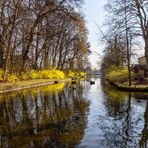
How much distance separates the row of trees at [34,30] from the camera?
3594cm

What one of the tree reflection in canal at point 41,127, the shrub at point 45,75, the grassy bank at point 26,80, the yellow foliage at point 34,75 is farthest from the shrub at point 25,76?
the tree reflection in canal at point 41,127

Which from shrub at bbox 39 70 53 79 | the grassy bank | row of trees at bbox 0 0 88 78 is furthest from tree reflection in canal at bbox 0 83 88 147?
shrub at bbox 39 70 53 79

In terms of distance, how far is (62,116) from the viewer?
52.9ft

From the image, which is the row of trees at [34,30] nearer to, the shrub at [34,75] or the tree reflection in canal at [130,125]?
the shrub at [34,75]

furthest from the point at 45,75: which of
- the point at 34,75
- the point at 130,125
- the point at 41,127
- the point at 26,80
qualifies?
the point at 130,125

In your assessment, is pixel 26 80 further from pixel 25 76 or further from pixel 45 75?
pixel 45 75

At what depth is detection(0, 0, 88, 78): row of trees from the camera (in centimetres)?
3594

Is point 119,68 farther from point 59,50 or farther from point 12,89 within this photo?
point 12,89

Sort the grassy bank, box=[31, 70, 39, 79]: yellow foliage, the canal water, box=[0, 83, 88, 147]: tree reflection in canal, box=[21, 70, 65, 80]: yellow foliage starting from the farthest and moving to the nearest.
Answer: box=[31, 70, 39, 79]: yellow foliage
box=[21, 70, 65, 80]: yellow foliage
the grassy bank
box=[0, 83, 88, 147]: tree reflection in canal
the canal water

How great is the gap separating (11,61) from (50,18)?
9.01 m

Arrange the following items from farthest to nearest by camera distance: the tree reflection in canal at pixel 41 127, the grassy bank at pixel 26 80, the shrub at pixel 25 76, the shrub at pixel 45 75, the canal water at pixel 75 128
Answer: the shrub at pixel 45 75 → the shrub at pixel 25 76 → the grassy bank at pixel 26 80 → the tree reflection in canal at pixel 41 127 → the canal water at pixel 75 128

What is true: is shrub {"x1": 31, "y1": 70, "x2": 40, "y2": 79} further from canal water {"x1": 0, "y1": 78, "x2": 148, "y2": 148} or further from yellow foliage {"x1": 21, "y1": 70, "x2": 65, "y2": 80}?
canal water {"x1": 0, "y1": 78, "x2": 148, "y2": 148}

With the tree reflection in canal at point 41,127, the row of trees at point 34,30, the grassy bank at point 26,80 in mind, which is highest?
the row of trees at point 34,30

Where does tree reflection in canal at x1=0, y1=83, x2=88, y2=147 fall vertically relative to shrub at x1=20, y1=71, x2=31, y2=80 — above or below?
below
